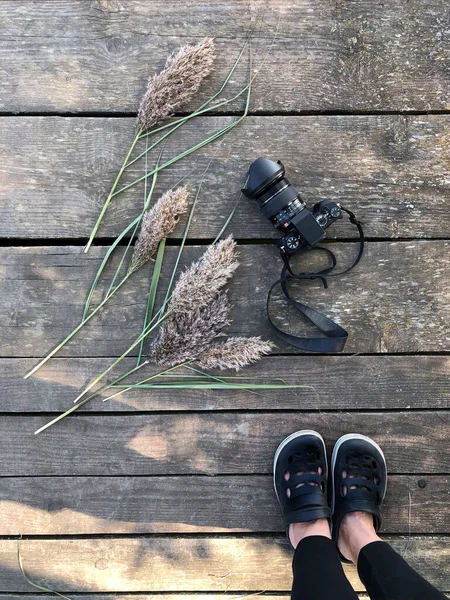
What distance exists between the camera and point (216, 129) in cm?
160

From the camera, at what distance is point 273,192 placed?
56.9 inches

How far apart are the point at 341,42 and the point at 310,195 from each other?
20.7 inches

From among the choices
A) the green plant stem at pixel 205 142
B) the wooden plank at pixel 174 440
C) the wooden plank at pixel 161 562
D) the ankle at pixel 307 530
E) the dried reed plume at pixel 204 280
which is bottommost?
the wooden plank at pixel 161 562

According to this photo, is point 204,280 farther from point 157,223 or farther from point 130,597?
point 130,597

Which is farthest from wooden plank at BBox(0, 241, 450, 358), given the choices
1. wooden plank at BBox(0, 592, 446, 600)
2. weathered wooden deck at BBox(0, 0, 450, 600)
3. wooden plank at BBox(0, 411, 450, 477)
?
wooden plank at BBox(0, 592, 446, 600)

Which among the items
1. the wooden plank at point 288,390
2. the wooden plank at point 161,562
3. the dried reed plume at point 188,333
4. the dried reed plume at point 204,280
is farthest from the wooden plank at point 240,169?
the wooden plank at point 161,562

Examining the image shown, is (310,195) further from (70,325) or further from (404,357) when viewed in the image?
(70,325)

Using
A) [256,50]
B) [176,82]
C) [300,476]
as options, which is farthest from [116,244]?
[300,476]

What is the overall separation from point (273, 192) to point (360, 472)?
0.97 meters

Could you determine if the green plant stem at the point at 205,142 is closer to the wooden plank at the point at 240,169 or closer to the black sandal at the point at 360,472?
the wooden plank at the point at 240,169

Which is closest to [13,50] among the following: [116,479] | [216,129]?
[216,129]

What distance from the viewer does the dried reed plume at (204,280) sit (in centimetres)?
148

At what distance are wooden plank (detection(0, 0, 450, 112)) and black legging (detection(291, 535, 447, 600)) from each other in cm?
143

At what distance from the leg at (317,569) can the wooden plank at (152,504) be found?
17cm
